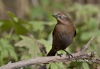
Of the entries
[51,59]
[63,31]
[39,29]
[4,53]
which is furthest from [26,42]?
[39,29]

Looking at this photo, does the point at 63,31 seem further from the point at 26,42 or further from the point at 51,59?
the point at 26,42

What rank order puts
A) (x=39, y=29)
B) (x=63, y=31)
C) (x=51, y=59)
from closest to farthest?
(x=51, y=59) < (x=63, y=31) < (x=39, y=29)

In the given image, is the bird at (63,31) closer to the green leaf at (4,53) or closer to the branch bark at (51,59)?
the branch bark at (51,59)

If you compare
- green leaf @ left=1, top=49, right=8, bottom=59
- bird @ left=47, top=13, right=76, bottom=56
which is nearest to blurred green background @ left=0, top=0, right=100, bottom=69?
green leaf @ left=1, top=49, right=8, bottom=59

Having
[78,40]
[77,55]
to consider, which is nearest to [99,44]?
[78,40]

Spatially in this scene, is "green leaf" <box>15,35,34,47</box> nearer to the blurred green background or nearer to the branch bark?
the blurred green background

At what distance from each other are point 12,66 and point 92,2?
17.4 ft

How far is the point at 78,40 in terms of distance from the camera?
5.86 metres

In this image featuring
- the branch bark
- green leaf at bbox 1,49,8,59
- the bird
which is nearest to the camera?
the branch bark

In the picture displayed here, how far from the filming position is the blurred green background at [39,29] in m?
4.25

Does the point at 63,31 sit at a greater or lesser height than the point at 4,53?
greater

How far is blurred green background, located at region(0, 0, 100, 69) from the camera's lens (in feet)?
13.9

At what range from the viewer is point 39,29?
562 cm

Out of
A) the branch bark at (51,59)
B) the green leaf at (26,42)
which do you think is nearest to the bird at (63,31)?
the branch bark at (51,59)
